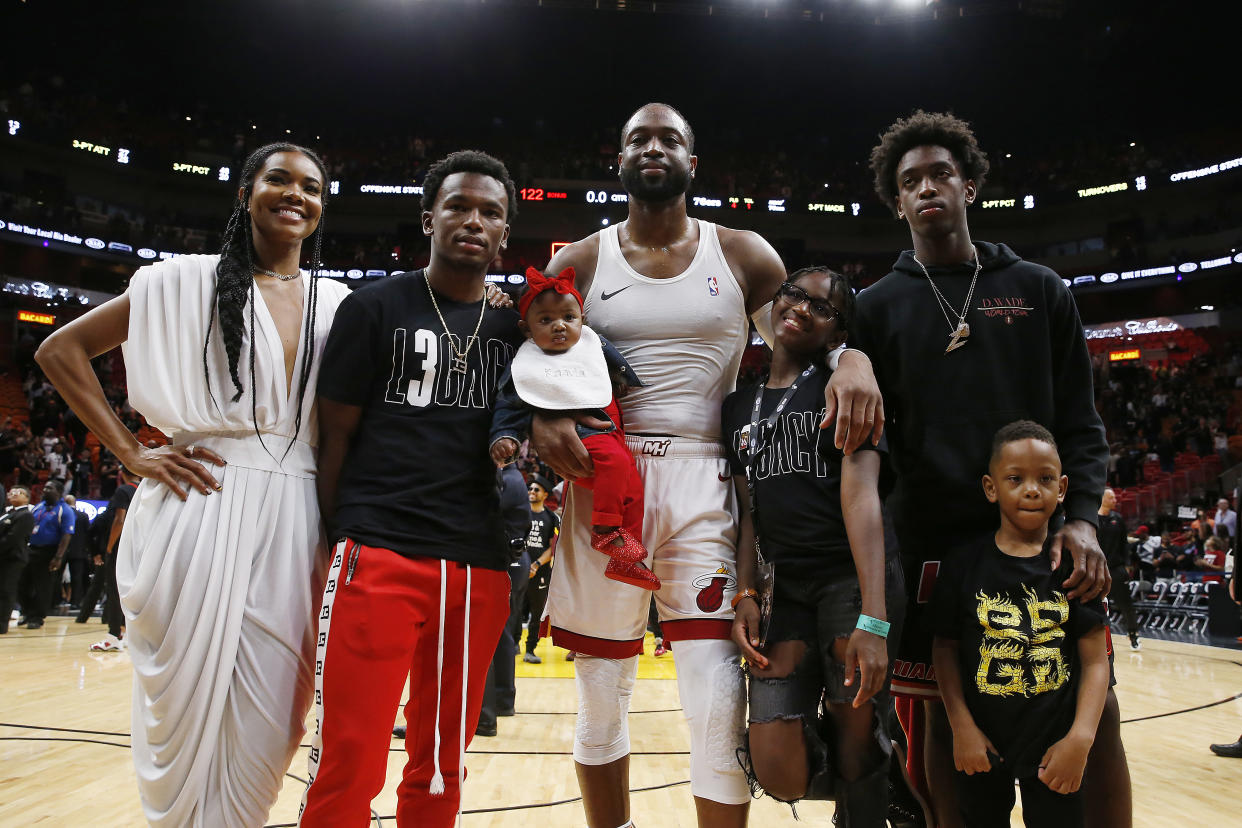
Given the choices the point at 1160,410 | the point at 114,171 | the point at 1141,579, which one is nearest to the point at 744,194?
the point at 1160,410

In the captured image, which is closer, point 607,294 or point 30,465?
point 607,294

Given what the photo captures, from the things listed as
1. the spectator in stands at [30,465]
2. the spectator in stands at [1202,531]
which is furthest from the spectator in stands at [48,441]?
the spectator in stands at [1202,531]

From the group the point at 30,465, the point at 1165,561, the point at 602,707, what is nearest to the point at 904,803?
the point at 602,707

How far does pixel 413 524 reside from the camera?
7.22 feet

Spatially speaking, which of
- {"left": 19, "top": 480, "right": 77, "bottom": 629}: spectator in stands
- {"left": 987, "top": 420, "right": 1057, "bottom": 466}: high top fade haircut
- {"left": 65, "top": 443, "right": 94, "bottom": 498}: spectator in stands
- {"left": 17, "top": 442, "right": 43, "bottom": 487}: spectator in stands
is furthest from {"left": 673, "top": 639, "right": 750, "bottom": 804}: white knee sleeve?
{"left": 17, "top": 442, "right": 43, "bottom": 487}: spectator in stands

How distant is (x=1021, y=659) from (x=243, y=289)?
2367 millimetres

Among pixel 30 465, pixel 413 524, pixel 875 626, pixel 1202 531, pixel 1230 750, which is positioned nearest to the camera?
pixel 875 626

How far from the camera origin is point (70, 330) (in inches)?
91.0

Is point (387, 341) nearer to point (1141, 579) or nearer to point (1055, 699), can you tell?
point (1055, 699)

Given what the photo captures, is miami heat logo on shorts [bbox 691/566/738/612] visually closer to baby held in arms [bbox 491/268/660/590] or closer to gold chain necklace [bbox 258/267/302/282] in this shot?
baby held in arms [bbox 491/268/660/590]

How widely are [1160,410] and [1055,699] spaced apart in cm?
2217

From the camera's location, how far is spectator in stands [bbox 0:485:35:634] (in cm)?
923

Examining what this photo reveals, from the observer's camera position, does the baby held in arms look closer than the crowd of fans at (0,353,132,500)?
Yes

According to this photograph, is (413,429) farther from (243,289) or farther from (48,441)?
(48,441)
